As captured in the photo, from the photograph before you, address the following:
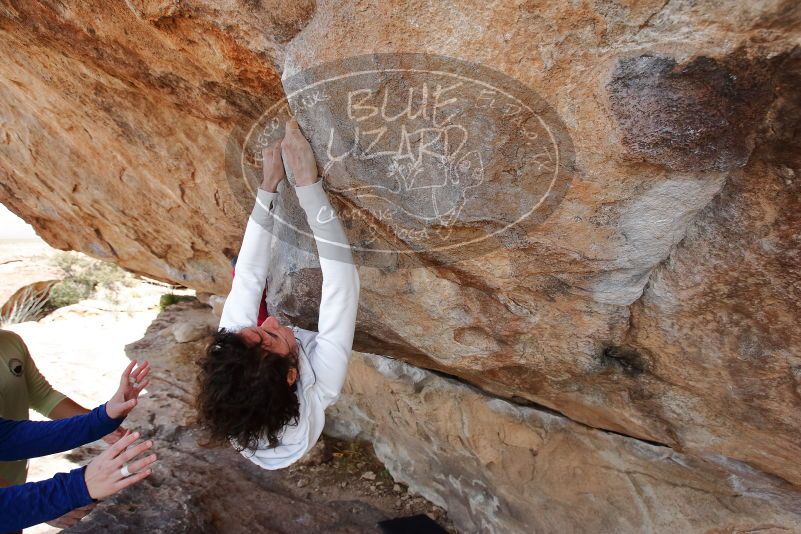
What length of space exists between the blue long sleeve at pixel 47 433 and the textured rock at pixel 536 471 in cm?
144

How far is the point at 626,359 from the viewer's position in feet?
5.59

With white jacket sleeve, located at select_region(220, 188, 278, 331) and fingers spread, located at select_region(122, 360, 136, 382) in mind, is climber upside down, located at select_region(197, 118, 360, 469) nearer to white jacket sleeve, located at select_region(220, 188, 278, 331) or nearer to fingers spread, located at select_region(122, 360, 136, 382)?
white jacket sleeve, located at select_region(220, 188, 278, 331)

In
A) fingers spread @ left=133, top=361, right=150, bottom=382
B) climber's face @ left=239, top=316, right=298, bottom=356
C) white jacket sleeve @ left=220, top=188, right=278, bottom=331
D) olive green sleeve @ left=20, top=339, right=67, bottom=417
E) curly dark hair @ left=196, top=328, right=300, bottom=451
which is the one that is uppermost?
white jacket sleeve @ left=220, top=188, right=278, bottom=331

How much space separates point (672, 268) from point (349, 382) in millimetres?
2437

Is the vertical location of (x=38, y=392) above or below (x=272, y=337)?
below

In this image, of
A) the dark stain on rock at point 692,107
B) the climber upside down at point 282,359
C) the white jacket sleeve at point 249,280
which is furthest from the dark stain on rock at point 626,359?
the white jacket sleeve at point 249,280

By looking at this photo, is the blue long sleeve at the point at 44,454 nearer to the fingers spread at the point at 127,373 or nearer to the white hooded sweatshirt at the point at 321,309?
the fingers spread at the point at 127,373

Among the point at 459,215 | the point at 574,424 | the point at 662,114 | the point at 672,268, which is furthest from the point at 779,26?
the point at 574,424

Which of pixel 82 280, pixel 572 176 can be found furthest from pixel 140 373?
pixel 82 280

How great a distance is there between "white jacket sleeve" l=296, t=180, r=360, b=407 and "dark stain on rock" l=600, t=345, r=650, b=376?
0.81 m

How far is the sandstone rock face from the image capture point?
1052 millimetres

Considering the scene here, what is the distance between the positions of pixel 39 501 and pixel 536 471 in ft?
6.25

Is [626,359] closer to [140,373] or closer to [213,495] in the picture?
[140,373]

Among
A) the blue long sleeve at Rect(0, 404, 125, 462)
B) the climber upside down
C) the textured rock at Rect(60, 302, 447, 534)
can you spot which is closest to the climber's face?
the climber upside down
